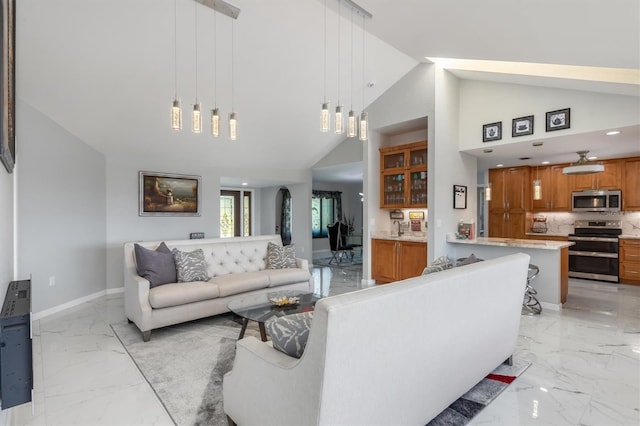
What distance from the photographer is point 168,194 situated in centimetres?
589

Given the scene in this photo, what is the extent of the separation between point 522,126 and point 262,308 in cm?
439

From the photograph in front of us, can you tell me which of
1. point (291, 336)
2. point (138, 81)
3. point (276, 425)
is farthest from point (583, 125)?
point (138, 81)

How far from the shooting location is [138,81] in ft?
13.3

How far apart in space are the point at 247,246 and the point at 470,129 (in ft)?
13.2

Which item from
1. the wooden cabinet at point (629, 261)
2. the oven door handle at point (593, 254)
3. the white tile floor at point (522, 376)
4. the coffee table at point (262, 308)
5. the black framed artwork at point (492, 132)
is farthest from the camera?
the oven door handle at point (593, 254)

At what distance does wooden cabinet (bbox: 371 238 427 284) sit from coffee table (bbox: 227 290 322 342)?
2.42m

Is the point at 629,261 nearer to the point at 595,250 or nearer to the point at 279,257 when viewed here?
the point at 595,250

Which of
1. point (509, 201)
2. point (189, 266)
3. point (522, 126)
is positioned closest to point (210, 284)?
point (189, 266)

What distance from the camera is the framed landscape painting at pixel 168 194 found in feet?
18.4

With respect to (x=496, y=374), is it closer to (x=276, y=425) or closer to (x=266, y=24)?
(x=276, y=425)

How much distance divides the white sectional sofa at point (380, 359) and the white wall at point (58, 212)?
370cm

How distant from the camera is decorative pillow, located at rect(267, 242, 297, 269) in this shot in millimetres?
4703

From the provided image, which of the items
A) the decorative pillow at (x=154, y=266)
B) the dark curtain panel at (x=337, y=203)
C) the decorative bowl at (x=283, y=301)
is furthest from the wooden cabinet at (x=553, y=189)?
the decorative pillow at (x=154, y=266)

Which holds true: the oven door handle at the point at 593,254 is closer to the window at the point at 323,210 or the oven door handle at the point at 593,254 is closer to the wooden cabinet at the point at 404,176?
the wooden cabinet at the point at 404,176
